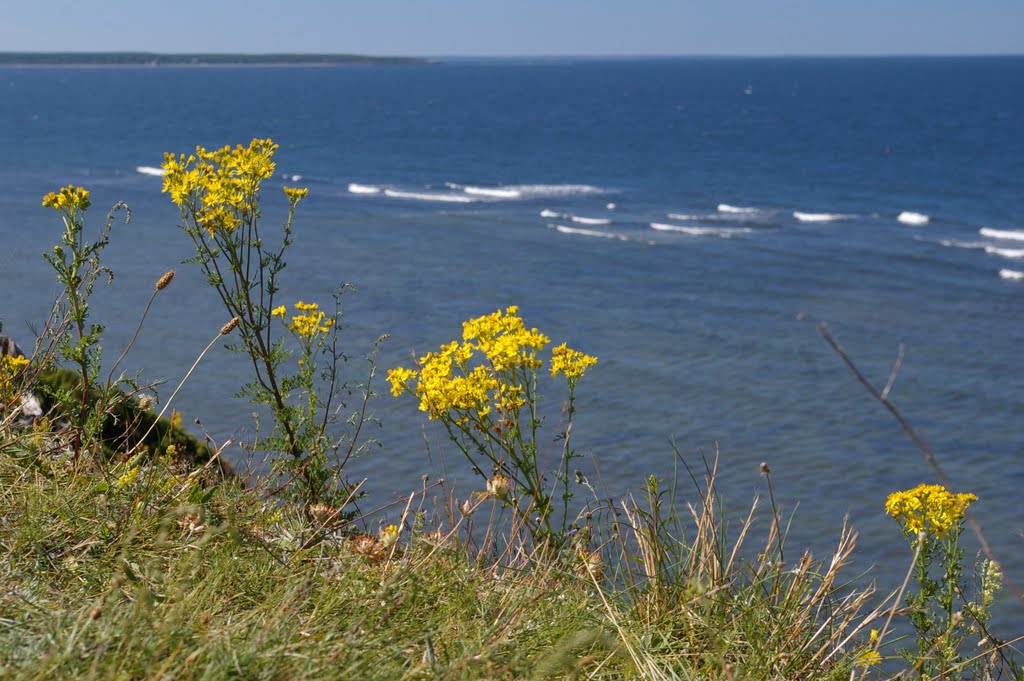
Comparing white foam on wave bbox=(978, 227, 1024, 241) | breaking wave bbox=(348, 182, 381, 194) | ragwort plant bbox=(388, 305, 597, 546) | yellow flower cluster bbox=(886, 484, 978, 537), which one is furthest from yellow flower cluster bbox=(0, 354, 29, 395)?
breaking wave bbox=(348, 182, 381, 194)

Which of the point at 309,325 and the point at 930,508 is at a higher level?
the point at 309,325

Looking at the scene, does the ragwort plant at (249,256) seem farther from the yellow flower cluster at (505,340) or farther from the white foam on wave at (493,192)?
the white foam on wave at (493,192)

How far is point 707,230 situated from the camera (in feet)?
105

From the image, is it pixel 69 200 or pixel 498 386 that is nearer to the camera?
pixel 498 386

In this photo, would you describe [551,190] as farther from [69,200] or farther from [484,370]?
[484,370]

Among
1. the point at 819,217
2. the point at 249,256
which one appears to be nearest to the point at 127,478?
the point at 249,256

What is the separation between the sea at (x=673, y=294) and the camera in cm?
1320

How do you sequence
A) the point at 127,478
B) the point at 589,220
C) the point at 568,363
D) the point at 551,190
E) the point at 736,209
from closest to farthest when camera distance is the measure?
the point at 127,478
the point at 568,363
the point at 589,220
the point at 736,209
the point at 551,190

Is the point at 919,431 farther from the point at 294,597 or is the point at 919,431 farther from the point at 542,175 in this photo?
the point at 542,175

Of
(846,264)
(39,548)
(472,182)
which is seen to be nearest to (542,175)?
(472,182)

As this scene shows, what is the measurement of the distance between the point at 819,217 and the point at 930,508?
3298 centimetres

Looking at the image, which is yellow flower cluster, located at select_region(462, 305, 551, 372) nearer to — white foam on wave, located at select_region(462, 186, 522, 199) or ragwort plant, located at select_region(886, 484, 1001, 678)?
ragwort plant, located at select_region(886, 484, 1001, 678)

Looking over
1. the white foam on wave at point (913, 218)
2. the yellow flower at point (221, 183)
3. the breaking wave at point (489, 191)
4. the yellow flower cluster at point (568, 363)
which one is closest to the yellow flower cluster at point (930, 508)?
the yellow flower cluster at point (568, 363)

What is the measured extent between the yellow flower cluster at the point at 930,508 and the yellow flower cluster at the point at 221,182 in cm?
275
